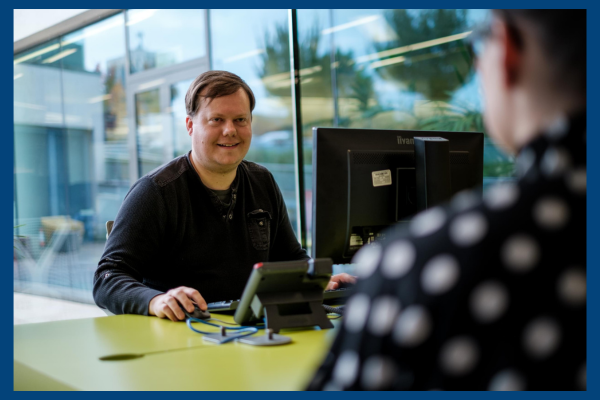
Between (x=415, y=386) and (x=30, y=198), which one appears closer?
(x=415, y=386)

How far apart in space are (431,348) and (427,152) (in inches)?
42.9

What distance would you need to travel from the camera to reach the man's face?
Result: 2025 mm

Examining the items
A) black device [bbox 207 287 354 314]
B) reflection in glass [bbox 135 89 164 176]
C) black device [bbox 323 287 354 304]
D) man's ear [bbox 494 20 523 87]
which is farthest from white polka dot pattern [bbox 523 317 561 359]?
reflection in glass [bbox 135 89 164 176]

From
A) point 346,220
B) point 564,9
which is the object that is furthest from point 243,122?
point 564,9

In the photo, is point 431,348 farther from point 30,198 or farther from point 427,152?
point 30,198

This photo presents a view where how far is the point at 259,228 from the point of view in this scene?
2068 mm

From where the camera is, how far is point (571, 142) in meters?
0.62

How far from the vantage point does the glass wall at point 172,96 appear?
3.87 m

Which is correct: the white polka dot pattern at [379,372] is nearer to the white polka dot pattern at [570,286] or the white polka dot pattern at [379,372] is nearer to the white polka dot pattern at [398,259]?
the white polka dot pattern at [398,259]

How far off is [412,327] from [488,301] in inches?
3.3

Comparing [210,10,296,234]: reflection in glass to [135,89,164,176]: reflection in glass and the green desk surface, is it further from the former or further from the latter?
the green desk surface

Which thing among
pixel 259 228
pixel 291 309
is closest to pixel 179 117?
pixel 259 228

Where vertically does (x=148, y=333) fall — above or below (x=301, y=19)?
below

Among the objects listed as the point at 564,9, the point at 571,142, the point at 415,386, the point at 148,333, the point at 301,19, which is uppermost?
the point at 301,19
